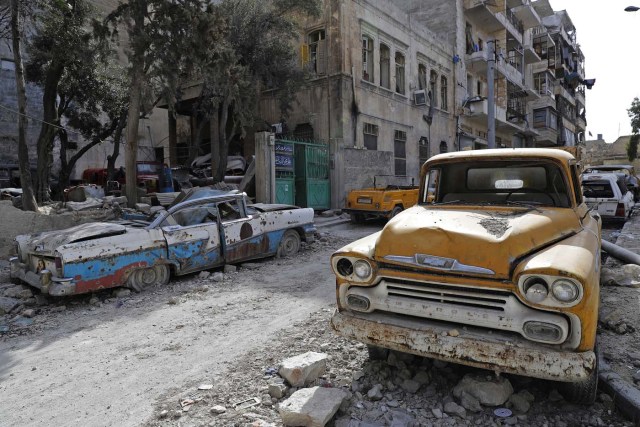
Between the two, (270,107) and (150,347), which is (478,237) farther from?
(270,107)

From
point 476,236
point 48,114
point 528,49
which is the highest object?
point 528,49

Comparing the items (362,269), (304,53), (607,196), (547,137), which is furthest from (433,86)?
(362,269)

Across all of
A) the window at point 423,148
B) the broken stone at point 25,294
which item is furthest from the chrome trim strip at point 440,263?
the window at point 423,148

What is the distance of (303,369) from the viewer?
3201mm

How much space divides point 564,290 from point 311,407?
5.71ft

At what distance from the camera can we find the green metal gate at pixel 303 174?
48.0 feet

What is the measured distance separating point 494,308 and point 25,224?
1067cm

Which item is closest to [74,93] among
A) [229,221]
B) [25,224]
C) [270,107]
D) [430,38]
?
[270,107]

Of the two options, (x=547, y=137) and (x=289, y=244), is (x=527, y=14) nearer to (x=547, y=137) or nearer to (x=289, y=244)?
(x=547, y=137)

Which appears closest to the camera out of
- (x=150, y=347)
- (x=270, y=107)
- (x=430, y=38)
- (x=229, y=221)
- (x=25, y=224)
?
(x=150, y=347)

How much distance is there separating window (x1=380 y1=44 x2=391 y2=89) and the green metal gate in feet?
19.4

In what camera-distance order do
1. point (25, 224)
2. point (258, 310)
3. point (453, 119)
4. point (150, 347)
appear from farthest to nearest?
1. point (453, 119)
2. point (25, 224)
3. point (258, 310)
4. point (150, 347)

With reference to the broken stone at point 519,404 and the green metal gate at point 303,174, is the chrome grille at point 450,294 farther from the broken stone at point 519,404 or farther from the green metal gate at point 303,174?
the green metal gate at point 303,174

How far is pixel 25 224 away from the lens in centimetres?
973
